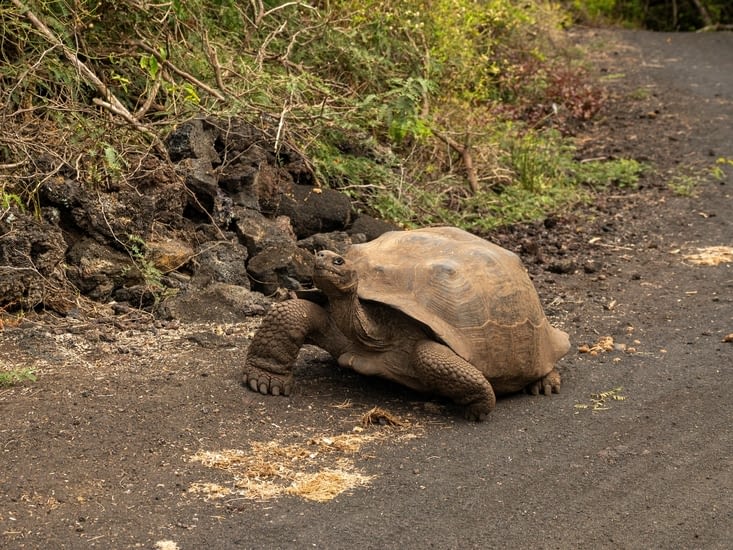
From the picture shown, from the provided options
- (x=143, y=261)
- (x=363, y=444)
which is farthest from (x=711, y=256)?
(x=363, y=444)

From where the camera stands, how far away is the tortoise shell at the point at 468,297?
4.88 metres

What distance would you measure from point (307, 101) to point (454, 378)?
4.14 m

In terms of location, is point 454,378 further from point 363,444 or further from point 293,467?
point 293,467

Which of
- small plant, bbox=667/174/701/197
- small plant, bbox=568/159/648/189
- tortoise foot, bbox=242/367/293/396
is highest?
tortoise foot, bbox=242/367/293/396

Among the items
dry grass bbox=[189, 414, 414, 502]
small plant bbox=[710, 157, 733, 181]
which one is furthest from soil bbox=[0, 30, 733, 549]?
small plant bbox=[710, 157, 733, 181]

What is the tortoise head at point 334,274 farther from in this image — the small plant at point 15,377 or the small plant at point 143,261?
the small plant at point 143,261

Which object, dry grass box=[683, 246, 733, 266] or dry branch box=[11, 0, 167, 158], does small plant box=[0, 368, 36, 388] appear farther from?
dry grass box=[683, 246, 733, 266]

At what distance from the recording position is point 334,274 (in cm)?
482

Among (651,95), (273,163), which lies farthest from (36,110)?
(651,95)

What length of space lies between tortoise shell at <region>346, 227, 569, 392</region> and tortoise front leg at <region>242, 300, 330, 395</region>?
0.30 metres

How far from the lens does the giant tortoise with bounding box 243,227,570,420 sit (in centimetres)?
482

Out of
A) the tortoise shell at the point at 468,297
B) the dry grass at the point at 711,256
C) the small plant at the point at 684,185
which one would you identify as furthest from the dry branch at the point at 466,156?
the tortoise shell at the point at 468,297

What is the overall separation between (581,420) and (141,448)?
1.95 meters

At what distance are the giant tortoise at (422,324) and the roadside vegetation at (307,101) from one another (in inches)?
77.2
